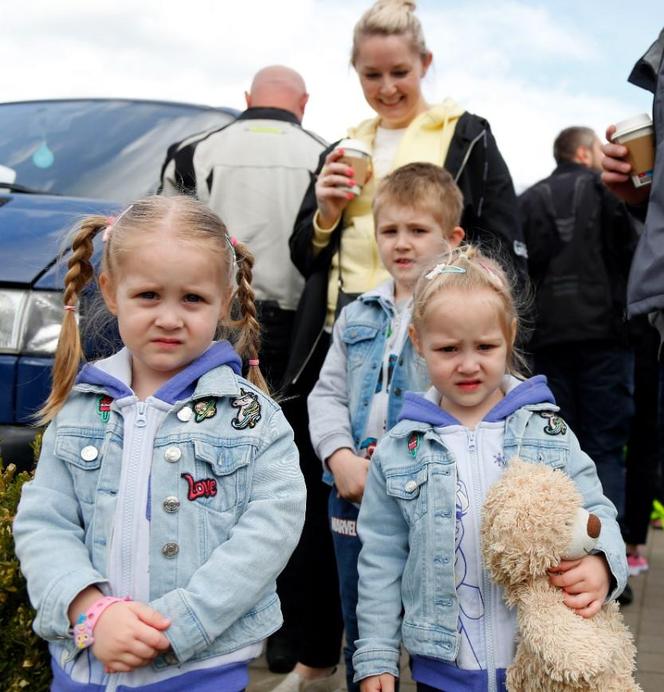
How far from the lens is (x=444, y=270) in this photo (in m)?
2.61

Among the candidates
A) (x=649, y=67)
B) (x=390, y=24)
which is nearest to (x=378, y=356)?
(x=649, y=67)

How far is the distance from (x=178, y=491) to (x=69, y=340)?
0.51 meters

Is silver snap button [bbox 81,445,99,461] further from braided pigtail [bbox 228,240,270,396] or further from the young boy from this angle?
the young boy

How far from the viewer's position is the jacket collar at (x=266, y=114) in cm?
415

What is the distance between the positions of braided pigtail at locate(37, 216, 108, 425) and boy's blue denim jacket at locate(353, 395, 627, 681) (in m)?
0.79

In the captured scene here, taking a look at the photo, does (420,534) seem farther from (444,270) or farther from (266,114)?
(266,114)

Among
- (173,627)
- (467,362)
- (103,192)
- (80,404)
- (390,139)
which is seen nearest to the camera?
(173,627)

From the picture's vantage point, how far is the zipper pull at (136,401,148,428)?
7.22ft

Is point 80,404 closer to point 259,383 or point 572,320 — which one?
point 259,383

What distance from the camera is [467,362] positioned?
2.46 m

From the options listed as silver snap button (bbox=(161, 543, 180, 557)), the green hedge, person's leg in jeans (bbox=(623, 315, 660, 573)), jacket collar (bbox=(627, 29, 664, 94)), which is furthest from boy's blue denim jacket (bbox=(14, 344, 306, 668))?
person's leg in jeans (bbox=(623, 315, 660, 573))

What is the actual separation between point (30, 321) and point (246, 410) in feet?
3.41

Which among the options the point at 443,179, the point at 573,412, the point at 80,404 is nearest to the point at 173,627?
the point at 80,404

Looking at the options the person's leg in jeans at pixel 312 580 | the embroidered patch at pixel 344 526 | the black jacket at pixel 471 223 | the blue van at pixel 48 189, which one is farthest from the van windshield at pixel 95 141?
the embroidered patch at pixel 344 526
